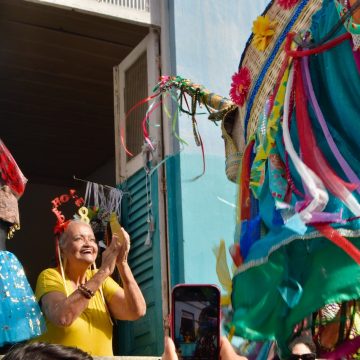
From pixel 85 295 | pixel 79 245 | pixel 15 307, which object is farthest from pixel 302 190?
pixel 79 245

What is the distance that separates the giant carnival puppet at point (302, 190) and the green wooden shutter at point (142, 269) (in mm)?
1790

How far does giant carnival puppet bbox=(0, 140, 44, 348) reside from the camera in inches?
176

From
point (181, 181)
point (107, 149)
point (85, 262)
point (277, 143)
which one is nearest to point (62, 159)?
point (107, 149)

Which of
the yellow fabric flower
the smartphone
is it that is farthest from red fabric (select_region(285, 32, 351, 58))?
the smartphone

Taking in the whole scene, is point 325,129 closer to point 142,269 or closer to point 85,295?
point 85,295

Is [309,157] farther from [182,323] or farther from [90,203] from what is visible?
[90,203]

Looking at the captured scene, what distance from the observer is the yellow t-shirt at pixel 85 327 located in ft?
15.4

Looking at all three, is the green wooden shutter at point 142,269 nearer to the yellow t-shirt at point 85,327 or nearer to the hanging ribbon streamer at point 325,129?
the yellow t-shirt at point 85,327

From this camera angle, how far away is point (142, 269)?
19.1 ft

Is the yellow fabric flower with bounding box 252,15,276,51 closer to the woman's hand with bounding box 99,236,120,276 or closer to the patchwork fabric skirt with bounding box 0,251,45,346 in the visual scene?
the woman's hand with bounding box 99,236,120,276

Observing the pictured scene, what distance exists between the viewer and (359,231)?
3.17 metres

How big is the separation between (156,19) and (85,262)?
187cm

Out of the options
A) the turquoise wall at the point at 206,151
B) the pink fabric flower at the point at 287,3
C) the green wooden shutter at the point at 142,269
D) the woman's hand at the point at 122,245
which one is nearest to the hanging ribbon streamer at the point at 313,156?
the pink fabric flower at the point at 287,3

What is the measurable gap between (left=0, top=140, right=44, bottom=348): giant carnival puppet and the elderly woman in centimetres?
14
